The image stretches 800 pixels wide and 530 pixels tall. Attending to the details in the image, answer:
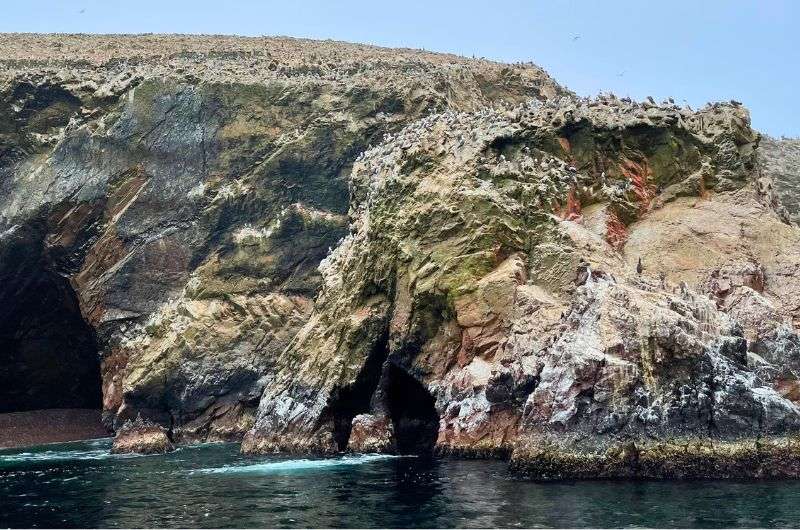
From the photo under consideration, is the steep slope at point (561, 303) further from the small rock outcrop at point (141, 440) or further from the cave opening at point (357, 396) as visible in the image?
A: the small rock outcrop at point (141, 440)

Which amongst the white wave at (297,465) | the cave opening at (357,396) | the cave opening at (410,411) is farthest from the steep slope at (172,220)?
the white wave at (297,465)

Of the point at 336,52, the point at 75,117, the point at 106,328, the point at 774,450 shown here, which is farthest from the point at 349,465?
the point at 336,52

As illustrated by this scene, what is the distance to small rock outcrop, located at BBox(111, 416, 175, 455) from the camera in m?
52.8

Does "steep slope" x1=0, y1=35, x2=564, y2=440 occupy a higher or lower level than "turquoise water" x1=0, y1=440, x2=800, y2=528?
higher

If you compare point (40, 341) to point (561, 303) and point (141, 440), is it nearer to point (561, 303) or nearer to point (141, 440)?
point (141, 440)

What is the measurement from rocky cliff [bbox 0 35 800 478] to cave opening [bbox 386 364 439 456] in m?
0.13

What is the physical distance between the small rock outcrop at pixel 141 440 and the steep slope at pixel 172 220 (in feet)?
12.4

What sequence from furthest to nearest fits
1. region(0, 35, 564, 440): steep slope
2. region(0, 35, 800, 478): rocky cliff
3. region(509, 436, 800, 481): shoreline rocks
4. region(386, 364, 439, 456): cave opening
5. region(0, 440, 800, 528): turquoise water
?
region(0, 35, 564, 440): steep slope
region(386, 364, 439, 456): cave opening
region(0, 35, 800, 478): rocky cliff
region(509, 436, 800, 481): shoreline rocks
region(0, 440, 800, 528): turquoise water

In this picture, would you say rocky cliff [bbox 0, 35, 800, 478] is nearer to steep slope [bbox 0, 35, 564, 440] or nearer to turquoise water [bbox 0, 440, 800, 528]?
steep slope [bbox 0, 35, 564, 440]

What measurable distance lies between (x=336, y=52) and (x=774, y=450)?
7357 centimetres

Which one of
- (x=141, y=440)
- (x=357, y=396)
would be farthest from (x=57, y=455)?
(x=357, y=396)

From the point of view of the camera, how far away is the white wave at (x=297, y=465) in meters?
37.7

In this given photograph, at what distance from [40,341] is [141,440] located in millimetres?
21063

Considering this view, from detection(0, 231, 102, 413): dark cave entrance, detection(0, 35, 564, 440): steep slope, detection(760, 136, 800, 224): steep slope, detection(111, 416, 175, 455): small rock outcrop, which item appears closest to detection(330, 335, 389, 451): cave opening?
detection(111, 416, 175, 455): small rock outcrop
